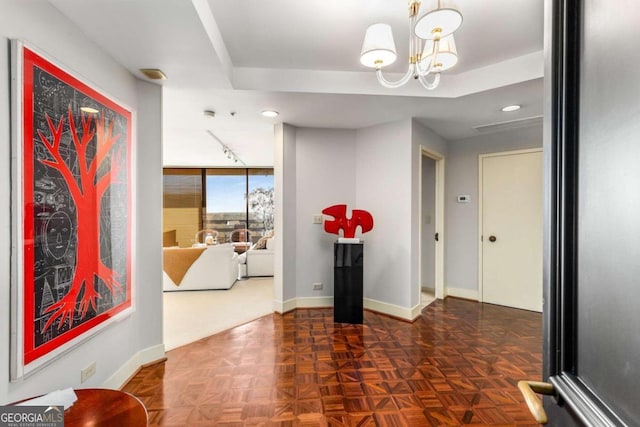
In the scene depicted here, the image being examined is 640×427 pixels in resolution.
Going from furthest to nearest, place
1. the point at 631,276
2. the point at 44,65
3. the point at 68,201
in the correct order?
the point at 68,201 → the point at 44,65 → the point at 631,276

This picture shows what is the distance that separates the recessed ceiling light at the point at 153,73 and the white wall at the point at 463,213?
12.1ft

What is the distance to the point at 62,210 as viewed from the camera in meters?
1.57

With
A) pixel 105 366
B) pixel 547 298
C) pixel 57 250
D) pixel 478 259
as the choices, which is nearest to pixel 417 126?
pixel 478 259

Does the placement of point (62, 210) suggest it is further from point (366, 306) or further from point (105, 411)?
point (366, 306)

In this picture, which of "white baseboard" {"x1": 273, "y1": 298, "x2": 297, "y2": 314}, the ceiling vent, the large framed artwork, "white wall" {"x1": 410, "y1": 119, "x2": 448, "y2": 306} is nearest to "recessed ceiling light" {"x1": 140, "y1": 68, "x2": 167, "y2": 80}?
the large framed artwork

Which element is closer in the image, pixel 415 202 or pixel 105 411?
pixel 105 411

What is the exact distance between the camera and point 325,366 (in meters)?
2.38

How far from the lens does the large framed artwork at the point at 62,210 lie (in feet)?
4.36

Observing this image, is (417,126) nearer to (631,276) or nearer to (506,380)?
(506,380)

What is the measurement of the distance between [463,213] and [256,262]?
140 inches

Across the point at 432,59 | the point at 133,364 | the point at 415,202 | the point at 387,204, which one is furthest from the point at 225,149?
the point at 432,59

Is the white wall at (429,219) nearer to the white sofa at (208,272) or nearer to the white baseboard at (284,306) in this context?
the white baseboard at (284,306)

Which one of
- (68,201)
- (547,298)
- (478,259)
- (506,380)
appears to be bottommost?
(506,380)

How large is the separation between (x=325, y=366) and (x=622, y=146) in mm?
2380
